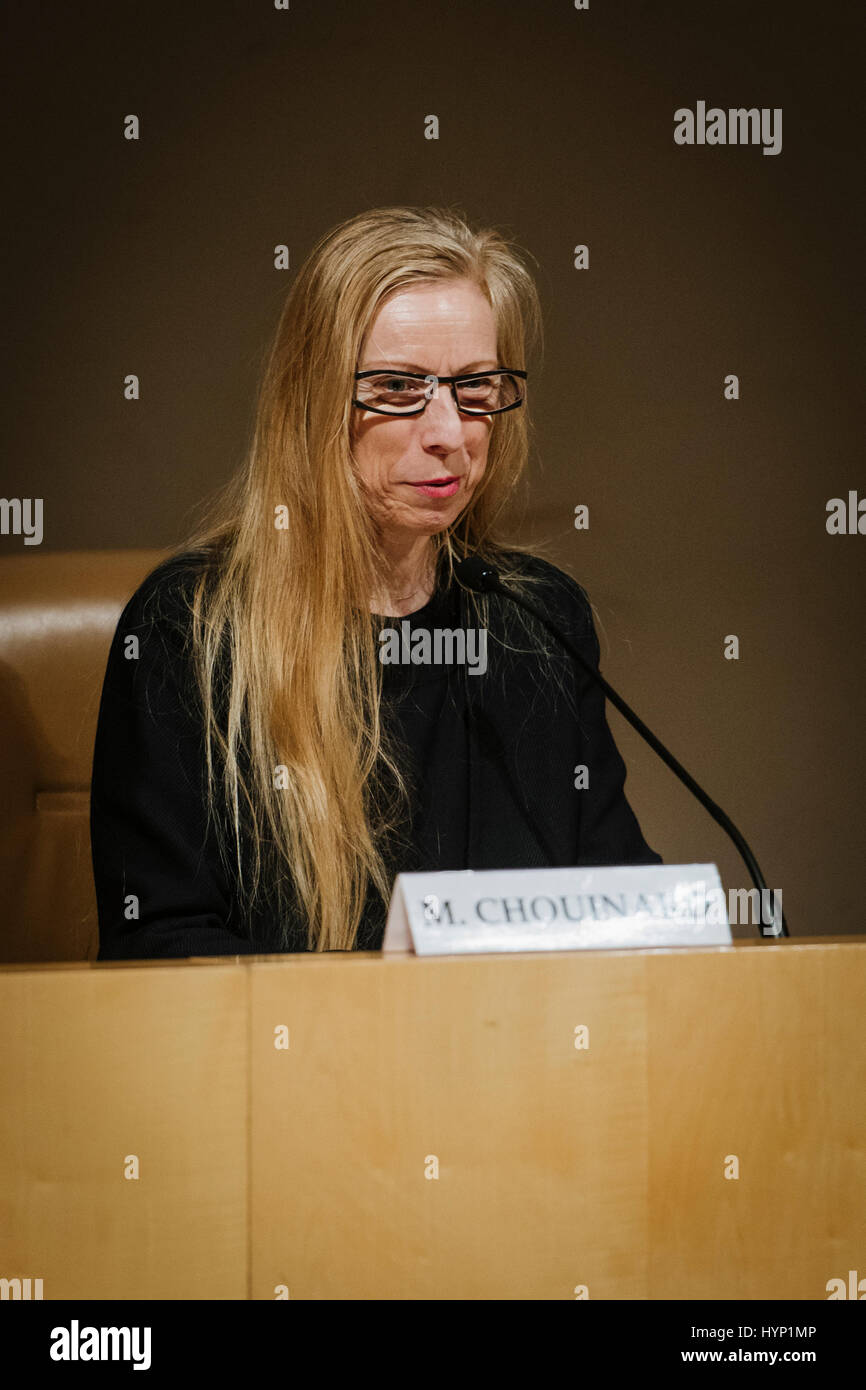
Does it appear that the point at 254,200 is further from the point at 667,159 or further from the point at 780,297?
the point at 780,297

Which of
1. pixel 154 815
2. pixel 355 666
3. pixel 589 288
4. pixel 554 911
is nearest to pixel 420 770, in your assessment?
pixel 355 666

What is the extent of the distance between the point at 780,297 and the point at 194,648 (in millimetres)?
977

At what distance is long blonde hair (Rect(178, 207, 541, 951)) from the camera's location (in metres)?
1.15

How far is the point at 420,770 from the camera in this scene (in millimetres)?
1253

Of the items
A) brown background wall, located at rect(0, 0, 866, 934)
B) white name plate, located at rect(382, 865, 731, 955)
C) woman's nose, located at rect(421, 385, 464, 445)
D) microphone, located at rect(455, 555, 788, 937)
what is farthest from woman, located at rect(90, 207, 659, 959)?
white name plate, located at rect(382, 865, 731, 955)

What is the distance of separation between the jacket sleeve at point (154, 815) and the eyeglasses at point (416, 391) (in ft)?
0.90

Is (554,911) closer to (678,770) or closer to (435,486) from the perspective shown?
(678,770)

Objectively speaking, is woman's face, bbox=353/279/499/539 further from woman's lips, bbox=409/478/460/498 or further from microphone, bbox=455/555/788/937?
microphone, bbox=455/555/788/937

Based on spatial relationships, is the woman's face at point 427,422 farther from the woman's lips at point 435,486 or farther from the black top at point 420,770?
the black top at point 420,770

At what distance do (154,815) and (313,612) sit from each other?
0.24 meters

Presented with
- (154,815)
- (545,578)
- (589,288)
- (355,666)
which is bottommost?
(154,815)

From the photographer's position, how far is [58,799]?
4.88ft

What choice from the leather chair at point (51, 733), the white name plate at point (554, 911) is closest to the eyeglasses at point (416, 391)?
the leather chair at point (51, 733)

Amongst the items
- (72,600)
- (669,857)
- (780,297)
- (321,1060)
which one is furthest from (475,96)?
(321,1060)
